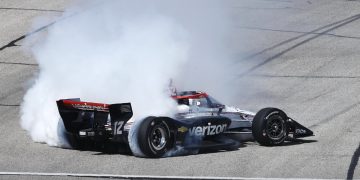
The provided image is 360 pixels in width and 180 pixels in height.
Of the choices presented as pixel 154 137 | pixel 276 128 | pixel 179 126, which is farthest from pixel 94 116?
pixel 276 128

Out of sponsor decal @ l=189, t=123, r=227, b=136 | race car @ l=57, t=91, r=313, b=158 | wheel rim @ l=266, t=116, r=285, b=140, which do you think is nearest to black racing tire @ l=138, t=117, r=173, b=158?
race car @ l=57, t=91, r=313, b=158

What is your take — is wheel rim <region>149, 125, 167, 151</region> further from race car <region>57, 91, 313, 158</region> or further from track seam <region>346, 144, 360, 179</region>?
track seam <region>346, 144, 360, 179</region>

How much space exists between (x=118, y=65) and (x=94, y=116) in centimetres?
184

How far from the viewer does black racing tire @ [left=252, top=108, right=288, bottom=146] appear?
14750 mm

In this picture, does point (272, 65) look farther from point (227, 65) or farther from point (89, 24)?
point (89, 24)

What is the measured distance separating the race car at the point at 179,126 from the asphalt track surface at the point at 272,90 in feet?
0.70

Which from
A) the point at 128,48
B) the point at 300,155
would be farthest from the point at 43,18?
the point at 300,155

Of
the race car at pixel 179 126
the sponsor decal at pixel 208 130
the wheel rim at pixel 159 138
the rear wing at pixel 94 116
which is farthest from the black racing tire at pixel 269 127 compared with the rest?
the rear wing at pixel 94 116

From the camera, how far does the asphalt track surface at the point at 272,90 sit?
1331 centimetres

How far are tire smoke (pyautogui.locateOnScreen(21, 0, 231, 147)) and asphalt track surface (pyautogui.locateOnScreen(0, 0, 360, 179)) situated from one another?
0.74m

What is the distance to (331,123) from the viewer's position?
16.7 meters

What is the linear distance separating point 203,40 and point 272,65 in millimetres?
2315

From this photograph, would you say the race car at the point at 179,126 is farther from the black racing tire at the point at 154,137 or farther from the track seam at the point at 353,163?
the track seam at the point at 353,163

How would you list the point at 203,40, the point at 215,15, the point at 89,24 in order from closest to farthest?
the point at 89,24
the point at 203,40
the point at 215,15
